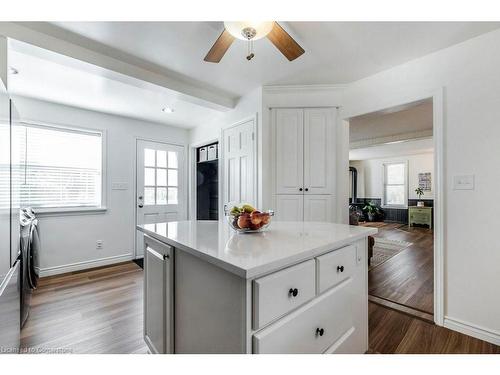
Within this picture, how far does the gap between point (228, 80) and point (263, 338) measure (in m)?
2.52

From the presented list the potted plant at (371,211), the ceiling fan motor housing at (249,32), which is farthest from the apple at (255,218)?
the potted plant at (371,211)

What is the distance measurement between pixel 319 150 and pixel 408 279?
189 cm

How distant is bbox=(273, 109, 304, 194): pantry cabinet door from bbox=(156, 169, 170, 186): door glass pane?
2278mm

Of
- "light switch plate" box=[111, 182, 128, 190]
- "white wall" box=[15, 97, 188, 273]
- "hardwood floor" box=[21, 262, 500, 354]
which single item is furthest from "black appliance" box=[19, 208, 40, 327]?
"light switch plate" box=[111, 182, 128, 190]

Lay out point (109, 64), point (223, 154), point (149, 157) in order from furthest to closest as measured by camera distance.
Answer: point (149, 157), point (223, 154), point (109, 64)

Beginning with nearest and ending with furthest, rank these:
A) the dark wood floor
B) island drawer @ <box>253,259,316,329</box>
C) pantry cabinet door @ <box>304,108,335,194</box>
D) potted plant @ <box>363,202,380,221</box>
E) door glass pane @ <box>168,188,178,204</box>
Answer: island drawer @ <box>253,259,316,329</box>, the dark wood floor, pantry cabinet door @ <box>304,108,335,194</box>, door glass pane @ <box>168,188,178,204</box>, potted plant @ <box>363,202,380,221</box>

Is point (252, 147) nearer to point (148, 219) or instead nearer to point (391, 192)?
point (148, 219)

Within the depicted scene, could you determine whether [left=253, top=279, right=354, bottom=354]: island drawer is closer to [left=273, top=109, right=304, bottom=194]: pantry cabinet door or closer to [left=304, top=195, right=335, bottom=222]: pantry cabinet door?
[left=304, top=195, right=335, bottom=222]: pantry cabinet door

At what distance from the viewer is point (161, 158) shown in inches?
166

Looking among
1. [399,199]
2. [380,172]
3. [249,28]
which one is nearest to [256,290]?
[249,28]

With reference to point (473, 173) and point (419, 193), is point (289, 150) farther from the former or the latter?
point (419, 193)

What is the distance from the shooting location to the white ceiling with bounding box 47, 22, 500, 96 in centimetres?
177

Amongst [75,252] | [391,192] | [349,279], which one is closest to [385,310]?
[349,279]

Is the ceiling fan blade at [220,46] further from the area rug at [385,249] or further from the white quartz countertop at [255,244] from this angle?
the area rug at [385,249]
